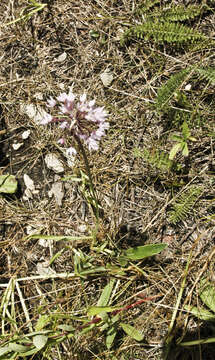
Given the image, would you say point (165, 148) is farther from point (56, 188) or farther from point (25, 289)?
point (25, 289)

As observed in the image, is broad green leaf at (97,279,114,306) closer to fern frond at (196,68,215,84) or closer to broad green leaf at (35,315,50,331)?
broad green leaf at (35,315,50,331)

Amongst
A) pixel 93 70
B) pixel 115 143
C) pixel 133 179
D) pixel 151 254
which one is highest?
pixel 93 70

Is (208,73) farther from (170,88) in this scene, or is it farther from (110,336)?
(110,336)

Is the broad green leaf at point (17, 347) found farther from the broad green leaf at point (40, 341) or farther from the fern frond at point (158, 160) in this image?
the fern frond at point (158, 160)

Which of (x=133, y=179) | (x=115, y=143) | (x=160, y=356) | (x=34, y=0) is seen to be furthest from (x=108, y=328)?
(x=34, y=0)

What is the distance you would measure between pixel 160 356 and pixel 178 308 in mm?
297

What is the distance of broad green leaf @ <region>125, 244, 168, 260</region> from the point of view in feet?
7.75

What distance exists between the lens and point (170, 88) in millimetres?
2533

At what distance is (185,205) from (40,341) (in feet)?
3.74

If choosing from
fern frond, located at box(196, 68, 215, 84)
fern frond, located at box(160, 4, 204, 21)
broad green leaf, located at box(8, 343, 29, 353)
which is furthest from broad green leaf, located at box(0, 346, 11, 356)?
fern frond, located at box(160, 4, 204, 21)

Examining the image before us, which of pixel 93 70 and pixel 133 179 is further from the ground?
pixel 93 70

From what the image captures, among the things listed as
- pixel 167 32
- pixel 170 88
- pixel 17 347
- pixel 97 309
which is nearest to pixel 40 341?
pixel 17 347

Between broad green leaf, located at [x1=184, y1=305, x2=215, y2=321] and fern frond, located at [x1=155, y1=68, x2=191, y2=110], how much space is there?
121cm

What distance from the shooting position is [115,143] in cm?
269
